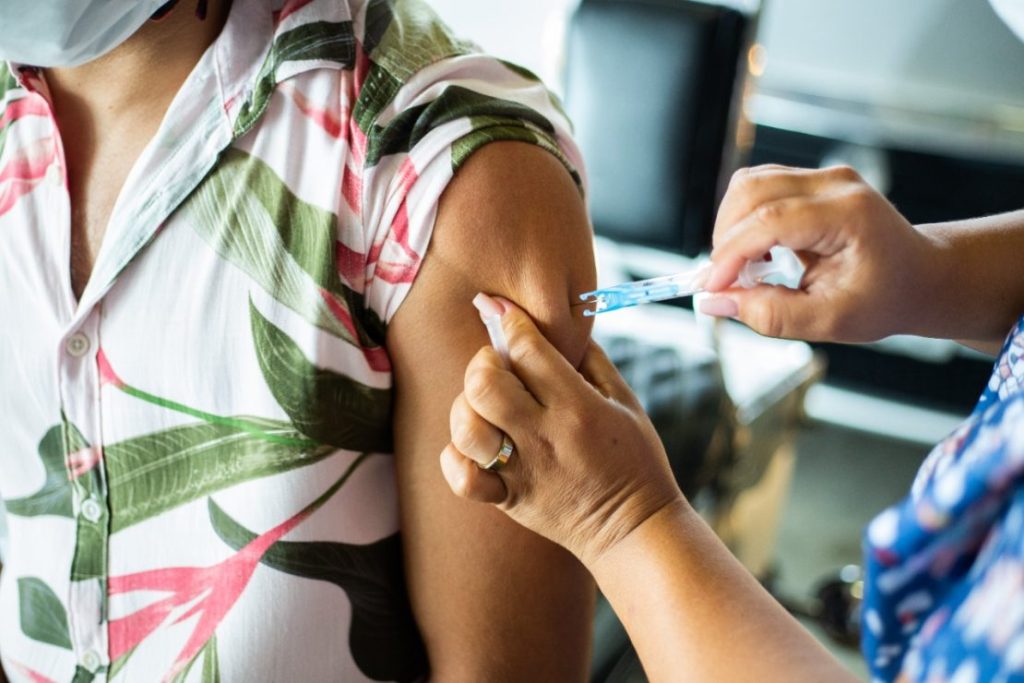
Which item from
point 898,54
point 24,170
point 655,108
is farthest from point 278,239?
point 898,54

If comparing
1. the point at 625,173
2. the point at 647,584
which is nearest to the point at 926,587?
the point at 647,584

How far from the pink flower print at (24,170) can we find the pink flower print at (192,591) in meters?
0.39

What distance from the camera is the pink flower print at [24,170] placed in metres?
1.03

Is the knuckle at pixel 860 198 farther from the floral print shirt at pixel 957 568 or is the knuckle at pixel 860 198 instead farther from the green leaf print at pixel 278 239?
the green leaf print at pixel 278 239

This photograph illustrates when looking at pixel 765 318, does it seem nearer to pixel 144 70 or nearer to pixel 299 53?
pixel 299 53

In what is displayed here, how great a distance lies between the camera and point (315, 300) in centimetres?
90

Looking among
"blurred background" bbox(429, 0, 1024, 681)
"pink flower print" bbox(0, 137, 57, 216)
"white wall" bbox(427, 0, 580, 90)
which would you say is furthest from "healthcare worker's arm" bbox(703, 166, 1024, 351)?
"white wall" bbox(427, 0, 580, 90)

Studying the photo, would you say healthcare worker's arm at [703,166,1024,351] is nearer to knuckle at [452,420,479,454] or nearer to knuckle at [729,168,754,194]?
knuckle at [729,168,754,194]

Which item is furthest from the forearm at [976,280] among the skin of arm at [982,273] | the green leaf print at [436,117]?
the green leaf print at [436,117]

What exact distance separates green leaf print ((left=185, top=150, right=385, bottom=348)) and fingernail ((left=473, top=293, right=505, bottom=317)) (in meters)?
0.10

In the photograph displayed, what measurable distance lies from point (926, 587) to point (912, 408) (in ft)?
9.83

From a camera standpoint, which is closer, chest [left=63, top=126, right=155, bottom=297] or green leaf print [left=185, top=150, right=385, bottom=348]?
green leaf print [left=185, top=150, right=385, bottom=348]

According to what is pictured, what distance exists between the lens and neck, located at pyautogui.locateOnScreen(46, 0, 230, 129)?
0.99 meters

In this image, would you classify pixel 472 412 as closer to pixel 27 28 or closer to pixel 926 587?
pixel 926 587
